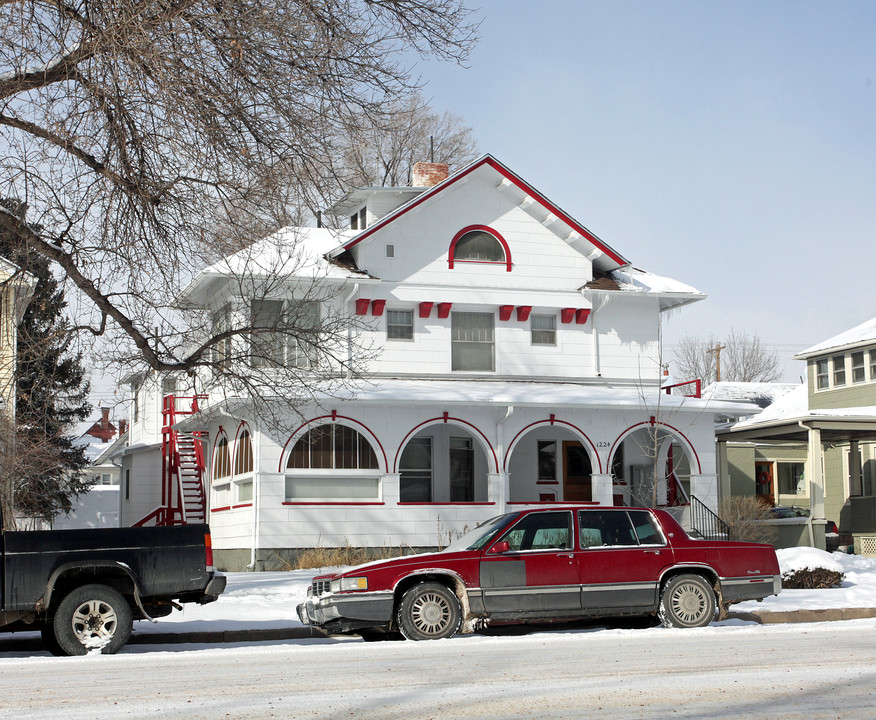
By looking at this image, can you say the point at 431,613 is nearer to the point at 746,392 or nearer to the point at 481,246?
the point at 481,246

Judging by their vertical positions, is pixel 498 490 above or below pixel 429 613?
above

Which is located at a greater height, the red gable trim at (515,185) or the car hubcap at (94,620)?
the red gable trim at (515,185)

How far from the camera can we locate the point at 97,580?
1186 cm

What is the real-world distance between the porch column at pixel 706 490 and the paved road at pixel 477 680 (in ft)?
44.1

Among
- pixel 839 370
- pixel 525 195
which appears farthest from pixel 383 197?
pixel 839 370

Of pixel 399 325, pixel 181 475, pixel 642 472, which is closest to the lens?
pixel 399 325

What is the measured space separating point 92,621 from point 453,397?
12903 mm

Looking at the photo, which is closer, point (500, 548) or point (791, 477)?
point (500, 548)

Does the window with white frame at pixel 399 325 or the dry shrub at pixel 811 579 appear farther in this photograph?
the window with white frame at pixel 399 325

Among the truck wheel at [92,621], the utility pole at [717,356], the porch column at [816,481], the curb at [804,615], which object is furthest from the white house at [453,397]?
the utility pole at [717,356]

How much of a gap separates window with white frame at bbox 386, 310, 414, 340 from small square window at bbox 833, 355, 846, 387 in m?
18.7

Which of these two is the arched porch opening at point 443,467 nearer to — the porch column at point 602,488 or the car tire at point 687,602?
the porch column at point 602,488

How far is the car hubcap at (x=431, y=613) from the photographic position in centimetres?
1235

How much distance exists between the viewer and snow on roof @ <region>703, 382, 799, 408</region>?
167 ft
